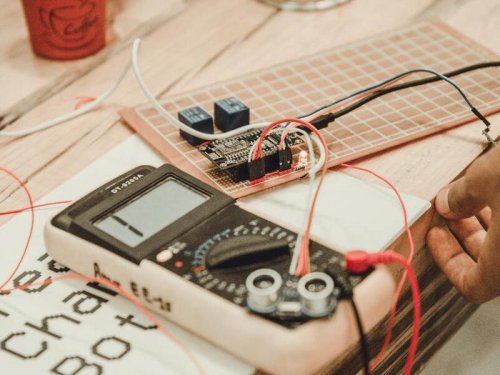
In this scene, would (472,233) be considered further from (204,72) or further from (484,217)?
(204,72)

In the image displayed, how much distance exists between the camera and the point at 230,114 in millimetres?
780

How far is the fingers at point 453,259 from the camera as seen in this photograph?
724 mm

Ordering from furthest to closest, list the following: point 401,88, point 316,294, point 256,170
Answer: point 401,88 → point 256,170 → point 316,294

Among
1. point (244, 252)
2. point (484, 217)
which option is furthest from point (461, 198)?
point (244, 252)

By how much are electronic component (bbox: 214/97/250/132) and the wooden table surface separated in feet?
0.39

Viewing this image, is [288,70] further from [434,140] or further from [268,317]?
[268,317]

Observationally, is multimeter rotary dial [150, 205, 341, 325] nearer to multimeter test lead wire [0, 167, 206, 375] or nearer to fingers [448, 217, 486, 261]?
multimeter test lead wire [0, 167, 206, 375]

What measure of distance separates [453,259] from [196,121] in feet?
1.08

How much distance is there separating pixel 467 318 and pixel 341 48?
558 millimetres

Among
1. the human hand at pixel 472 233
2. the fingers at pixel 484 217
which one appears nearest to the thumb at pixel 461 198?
the human hand at pixel 472 233

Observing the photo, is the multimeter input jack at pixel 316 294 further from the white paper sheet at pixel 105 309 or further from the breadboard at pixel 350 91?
the breadboard at pixel 350 91

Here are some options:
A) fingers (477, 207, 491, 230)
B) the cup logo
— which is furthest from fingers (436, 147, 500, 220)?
the cup logo

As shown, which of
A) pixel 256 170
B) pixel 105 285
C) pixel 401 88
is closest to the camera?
pixel 105 285

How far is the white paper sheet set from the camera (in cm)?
54
